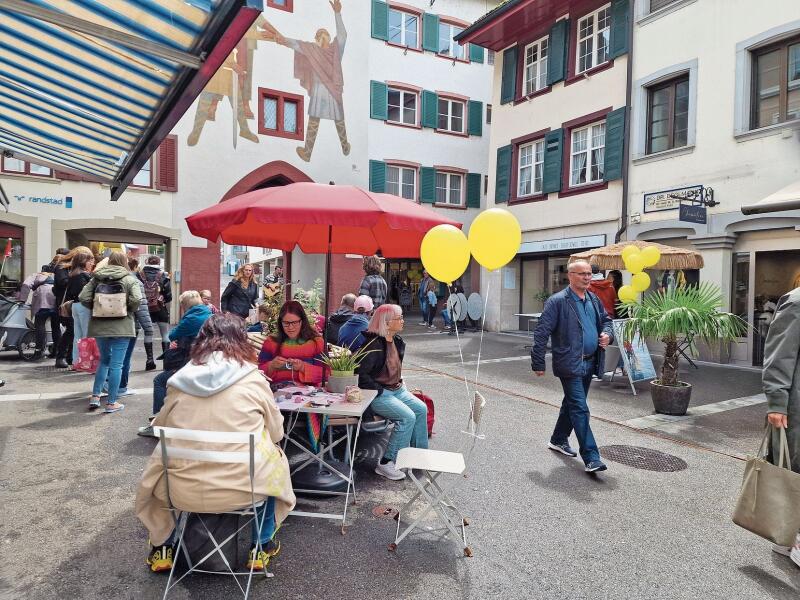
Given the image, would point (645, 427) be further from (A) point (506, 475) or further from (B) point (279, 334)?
(B) point (279, 334)

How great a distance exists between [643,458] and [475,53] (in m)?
19.6

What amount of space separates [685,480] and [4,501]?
17.5 feet

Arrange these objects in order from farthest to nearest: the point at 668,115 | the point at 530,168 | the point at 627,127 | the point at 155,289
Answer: the point at 530,168 → the point at 627,127 → the point at 668,115 → the point at 155,289

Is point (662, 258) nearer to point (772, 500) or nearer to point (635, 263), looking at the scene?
point (635, 263)

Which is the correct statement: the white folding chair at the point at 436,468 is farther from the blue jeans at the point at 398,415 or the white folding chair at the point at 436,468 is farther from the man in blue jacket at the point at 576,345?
the man in blue jacket at the point at 576,345

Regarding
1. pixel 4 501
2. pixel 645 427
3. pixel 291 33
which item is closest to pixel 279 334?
pixel 4 501

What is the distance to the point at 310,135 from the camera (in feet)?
61.1

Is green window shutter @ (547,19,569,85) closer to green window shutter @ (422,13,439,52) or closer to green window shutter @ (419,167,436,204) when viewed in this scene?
green window shutter @ (419,167,436,204)

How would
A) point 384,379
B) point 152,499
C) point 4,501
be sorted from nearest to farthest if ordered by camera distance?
point 152,499
point 4,501
point 384,379

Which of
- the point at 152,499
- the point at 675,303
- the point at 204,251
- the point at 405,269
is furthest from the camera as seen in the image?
the point at 405,269

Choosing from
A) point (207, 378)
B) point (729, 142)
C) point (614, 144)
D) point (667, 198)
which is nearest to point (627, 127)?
point (614, 144)

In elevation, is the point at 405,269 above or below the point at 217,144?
below

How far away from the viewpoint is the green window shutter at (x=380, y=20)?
19328 millimetres

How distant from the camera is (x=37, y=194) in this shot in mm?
14734
